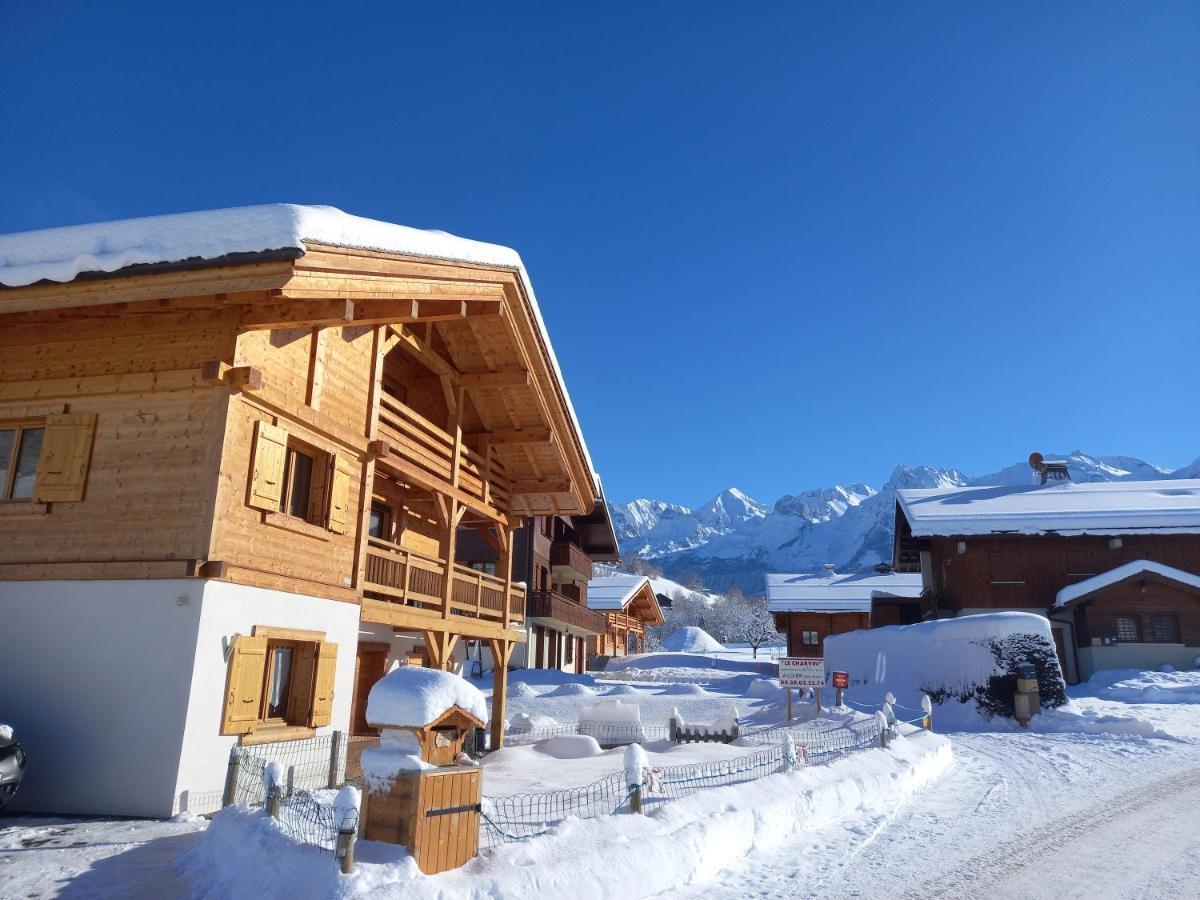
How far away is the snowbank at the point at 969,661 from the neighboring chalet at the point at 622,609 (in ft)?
81.8

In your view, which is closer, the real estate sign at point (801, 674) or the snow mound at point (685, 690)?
the real estate sign at point (801, 674)

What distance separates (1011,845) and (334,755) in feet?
27.3

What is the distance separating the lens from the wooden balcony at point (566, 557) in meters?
40.8

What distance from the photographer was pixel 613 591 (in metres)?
56.2

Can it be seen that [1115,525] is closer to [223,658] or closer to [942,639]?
[942,639]

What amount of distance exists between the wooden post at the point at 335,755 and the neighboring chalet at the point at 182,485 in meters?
0.39

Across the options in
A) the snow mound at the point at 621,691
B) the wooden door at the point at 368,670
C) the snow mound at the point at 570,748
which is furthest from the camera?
the snow mound at the point at 621,691

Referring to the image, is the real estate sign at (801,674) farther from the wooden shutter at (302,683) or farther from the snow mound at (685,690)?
the snow mound at (685,690)

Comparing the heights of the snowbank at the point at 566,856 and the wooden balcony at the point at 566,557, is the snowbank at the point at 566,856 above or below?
below

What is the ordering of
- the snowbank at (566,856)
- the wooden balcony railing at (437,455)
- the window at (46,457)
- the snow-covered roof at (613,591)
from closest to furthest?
1. the snowbank at (566,856)
2. the window at (46,457)
3. the wooden balcony railing at (437,455)
4. the snow-covered roof at (613,591)

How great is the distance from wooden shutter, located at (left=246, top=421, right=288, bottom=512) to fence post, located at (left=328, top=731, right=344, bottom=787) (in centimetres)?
322

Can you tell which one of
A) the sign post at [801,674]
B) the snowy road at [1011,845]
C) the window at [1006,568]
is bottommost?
the snowy road at [1011,845]

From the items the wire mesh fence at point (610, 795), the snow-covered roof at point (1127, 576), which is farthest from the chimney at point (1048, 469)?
the wire mesh fence at point (610, 795)

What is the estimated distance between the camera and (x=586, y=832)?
6.95 metres
